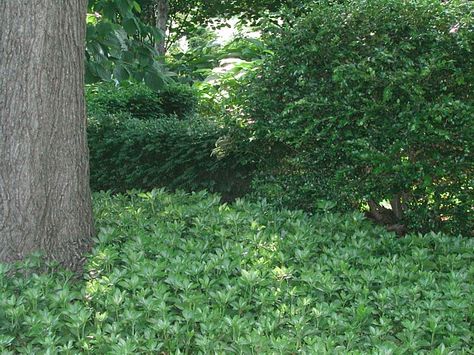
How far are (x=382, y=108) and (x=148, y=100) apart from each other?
5747mm

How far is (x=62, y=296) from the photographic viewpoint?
10.7ft

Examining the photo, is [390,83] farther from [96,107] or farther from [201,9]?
[201,9]

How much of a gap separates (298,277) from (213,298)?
564mm

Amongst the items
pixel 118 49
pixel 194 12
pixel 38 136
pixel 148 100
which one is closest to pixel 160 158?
pixel 118 49

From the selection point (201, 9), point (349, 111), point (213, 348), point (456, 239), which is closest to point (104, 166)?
point (349, 111)

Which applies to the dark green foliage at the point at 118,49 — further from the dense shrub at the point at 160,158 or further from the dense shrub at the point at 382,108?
the dense shrub at the point at 382,108

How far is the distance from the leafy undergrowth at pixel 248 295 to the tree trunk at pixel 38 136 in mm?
269

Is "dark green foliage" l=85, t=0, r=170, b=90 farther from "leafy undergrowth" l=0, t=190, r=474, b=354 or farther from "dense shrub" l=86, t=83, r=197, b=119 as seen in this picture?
"dense shrub" l=86, t=83, r=197, b=119

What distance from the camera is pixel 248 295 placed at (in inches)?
132

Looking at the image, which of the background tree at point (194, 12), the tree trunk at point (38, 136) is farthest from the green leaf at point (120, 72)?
the background tree at point (194, 12)

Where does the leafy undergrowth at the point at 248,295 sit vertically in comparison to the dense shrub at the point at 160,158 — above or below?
below

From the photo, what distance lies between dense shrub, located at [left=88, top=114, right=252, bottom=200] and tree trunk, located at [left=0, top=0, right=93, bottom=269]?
2299 millimetres

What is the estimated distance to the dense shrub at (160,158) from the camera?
265 inches

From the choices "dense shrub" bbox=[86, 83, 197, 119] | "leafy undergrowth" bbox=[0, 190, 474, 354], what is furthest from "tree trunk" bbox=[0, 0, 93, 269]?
"dense shrub" bbox=[86, 83, 197, 119]
